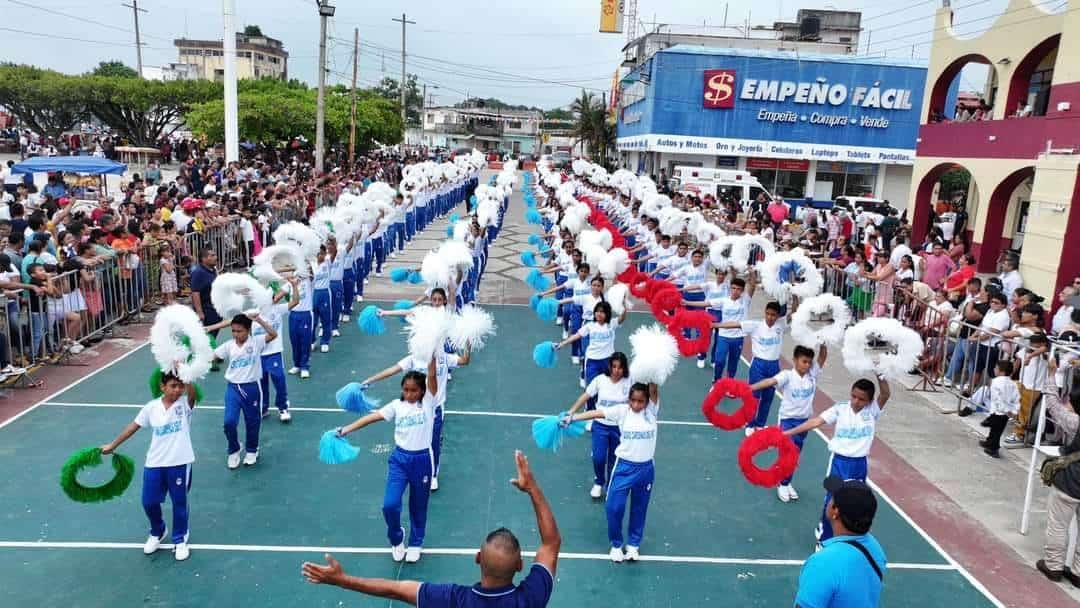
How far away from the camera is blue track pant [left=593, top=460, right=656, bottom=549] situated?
19.8ft

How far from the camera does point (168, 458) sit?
5879 millimetres

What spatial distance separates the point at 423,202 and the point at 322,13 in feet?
26.2

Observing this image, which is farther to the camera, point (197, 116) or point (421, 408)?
point (197, 116)

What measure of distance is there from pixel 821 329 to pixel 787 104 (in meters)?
35.4

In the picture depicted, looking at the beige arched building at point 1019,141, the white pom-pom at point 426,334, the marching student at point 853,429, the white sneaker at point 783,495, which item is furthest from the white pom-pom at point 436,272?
the beige arched building at point 1019,141

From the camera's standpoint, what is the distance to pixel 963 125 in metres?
19.5

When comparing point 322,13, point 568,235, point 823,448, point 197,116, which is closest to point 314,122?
point 197,116

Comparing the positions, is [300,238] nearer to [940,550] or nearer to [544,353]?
[544,353]

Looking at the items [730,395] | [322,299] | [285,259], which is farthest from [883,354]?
[322,299]

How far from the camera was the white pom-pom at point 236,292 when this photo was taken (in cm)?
811

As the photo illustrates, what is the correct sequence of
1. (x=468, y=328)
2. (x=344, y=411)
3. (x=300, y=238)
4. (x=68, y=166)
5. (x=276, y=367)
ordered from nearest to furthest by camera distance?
1. (x=468, y=328)
2. (x=276, y=367)
3. (x=344, y=411)
4. (x=300, y=238)
5. (x=68, y=166)

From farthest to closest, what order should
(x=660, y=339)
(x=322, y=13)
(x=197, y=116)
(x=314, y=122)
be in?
(x=314, y=122) → (x=197, y=116) → (x=322, y=13) → (x=660, y=339)

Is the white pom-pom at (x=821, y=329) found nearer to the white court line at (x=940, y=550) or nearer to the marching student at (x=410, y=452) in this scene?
the white court line at (x=940, y=550)

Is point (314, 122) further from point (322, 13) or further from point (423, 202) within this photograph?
point (423, 202)
